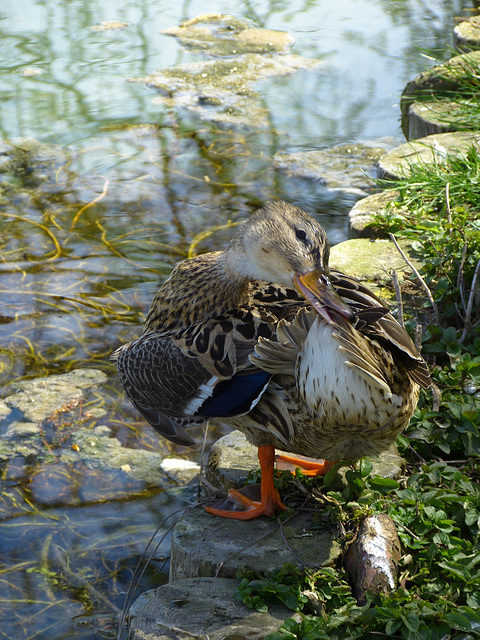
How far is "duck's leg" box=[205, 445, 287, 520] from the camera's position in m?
2.64

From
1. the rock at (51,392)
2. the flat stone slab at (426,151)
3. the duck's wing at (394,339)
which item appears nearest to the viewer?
the duck's wing at (394,339)

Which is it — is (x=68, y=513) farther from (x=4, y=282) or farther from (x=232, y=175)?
(x=232, y=175)

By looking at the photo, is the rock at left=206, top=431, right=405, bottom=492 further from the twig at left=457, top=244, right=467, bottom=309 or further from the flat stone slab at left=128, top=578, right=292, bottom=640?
the twig at left=457, top=244, right=467, bottom=309

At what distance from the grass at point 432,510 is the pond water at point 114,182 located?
1132 millimetres

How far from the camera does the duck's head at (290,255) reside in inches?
91.2

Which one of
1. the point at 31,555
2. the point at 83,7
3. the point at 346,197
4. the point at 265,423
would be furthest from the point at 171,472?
the point at 83,7

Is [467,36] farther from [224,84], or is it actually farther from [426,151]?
[426,151]

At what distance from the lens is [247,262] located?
8.89 feet

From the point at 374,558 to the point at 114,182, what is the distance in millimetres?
4645

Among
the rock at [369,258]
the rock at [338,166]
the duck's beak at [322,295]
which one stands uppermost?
the duck's beak at [322,295]

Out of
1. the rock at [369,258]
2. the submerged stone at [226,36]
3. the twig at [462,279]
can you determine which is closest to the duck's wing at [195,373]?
the twig at [462,279]

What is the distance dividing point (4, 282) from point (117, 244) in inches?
33.7

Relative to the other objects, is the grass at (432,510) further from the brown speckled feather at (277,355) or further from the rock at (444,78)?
the rock at (444,78)

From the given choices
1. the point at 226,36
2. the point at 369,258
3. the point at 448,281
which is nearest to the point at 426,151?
the point at 369,258
